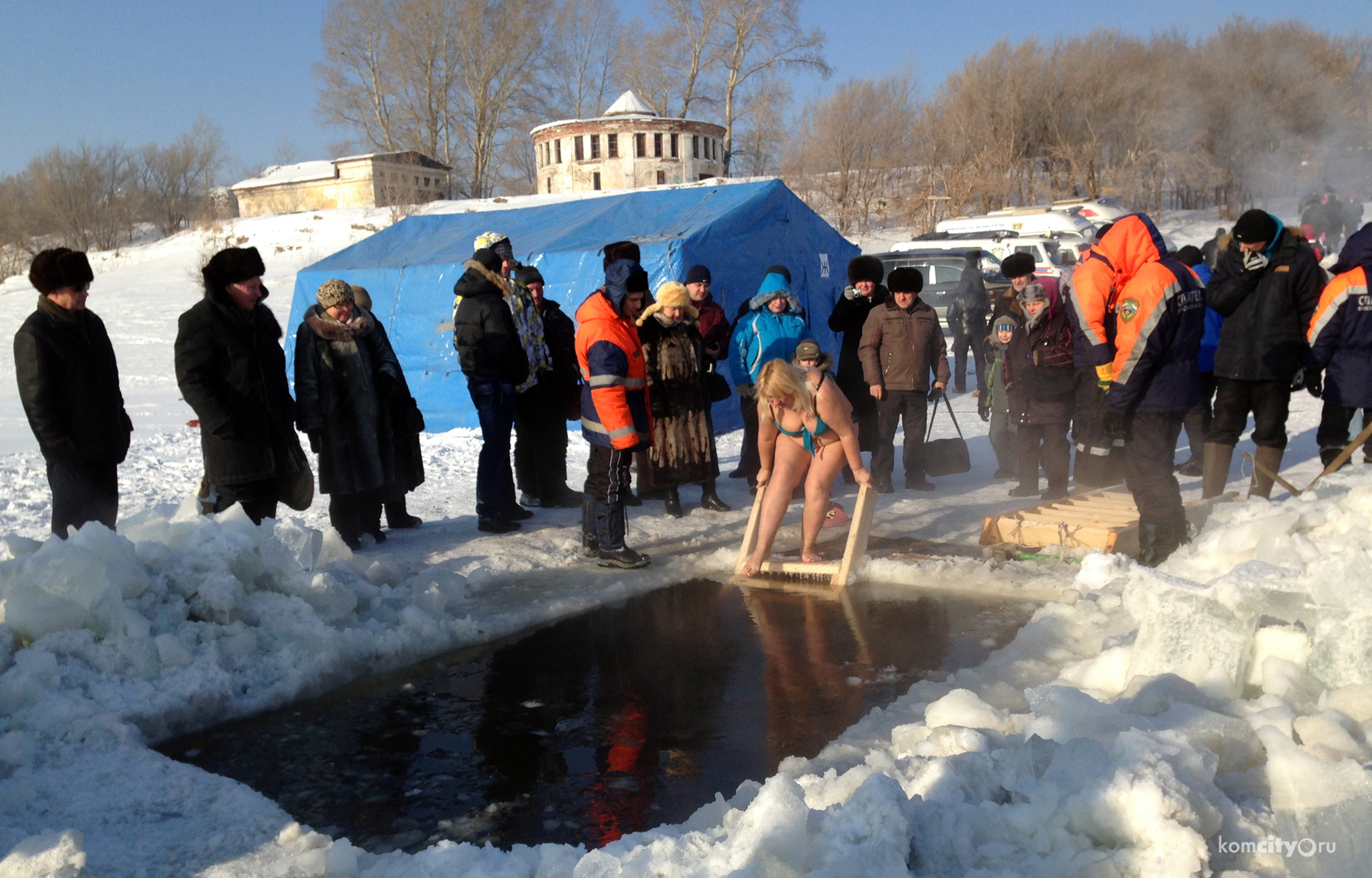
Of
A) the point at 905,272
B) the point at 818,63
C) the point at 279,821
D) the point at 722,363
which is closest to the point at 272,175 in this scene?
the point at 818,63

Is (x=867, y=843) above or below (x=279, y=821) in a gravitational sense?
above

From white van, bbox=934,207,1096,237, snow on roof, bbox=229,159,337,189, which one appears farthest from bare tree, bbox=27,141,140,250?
white van, bbox=934,207,1096,237

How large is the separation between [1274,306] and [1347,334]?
0.49m

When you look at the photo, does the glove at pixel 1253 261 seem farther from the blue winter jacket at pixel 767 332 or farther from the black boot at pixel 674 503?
the black boot at pixel 674 503

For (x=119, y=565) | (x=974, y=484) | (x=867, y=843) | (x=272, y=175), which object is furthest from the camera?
(x=272, y=175)

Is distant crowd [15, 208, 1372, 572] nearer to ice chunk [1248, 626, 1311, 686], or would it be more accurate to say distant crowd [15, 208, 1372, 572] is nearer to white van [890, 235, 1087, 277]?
ice chunk [1248, 626, 1311, 686]

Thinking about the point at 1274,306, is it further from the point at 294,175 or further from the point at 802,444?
the point at 294,175

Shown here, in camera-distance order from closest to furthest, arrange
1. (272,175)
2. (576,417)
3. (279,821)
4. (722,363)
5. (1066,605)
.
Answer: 1. (279,821)
2. (1066,605)
3. (576,417)
4. (722,363)
5. (272,175)

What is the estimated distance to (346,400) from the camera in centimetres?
661

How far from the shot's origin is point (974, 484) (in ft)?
29.0

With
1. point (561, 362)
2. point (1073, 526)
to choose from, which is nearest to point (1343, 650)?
point (1073, 526)

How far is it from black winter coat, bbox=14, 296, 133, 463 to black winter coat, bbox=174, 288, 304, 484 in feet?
1.40

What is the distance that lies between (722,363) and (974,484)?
3.82 metres

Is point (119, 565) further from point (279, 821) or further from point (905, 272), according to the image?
point (905, 272)
